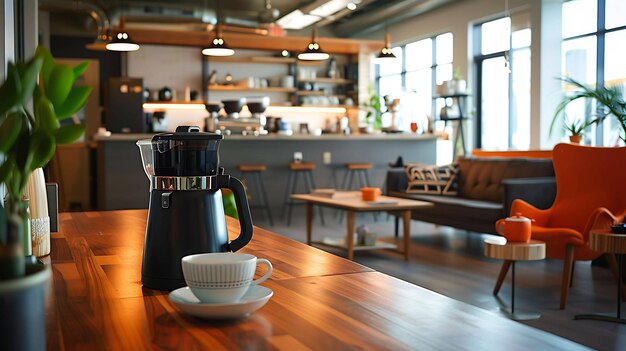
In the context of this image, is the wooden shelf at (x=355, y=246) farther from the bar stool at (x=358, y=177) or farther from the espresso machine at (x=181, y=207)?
the espresso machine at (x=181, y=207)

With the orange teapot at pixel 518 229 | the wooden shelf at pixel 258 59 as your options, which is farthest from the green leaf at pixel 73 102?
the wooden shelf at pixel 258 59

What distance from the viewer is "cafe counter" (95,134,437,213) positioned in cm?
811

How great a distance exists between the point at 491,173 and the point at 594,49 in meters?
3.51

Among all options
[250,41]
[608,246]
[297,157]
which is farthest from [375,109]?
[608,246]

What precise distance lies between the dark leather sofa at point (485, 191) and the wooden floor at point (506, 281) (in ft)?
0.95

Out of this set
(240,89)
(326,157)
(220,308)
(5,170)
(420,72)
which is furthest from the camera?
(420,72)

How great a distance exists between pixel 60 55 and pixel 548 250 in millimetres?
11329

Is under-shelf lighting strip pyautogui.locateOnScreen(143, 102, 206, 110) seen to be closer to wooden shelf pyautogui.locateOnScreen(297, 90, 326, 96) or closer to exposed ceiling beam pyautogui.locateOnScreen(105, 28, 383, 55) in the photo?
exposed ceiling beam pyautogui.locateOnScreen(105, 28, 383, 55)

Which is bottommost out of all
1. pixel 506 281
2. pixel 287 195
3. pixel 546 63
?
pixel 506 281

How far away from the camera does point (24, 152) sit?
73 centimetres

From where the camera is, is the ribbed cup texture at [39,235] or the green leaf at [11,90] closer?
the green leaf at [11,90]

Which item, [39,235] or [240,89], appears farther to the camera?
[240,89]

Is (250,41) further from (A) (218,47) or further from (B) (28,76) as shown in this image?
(B) (28,76)

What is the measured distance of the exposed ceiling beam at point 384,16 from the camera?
453 inches
